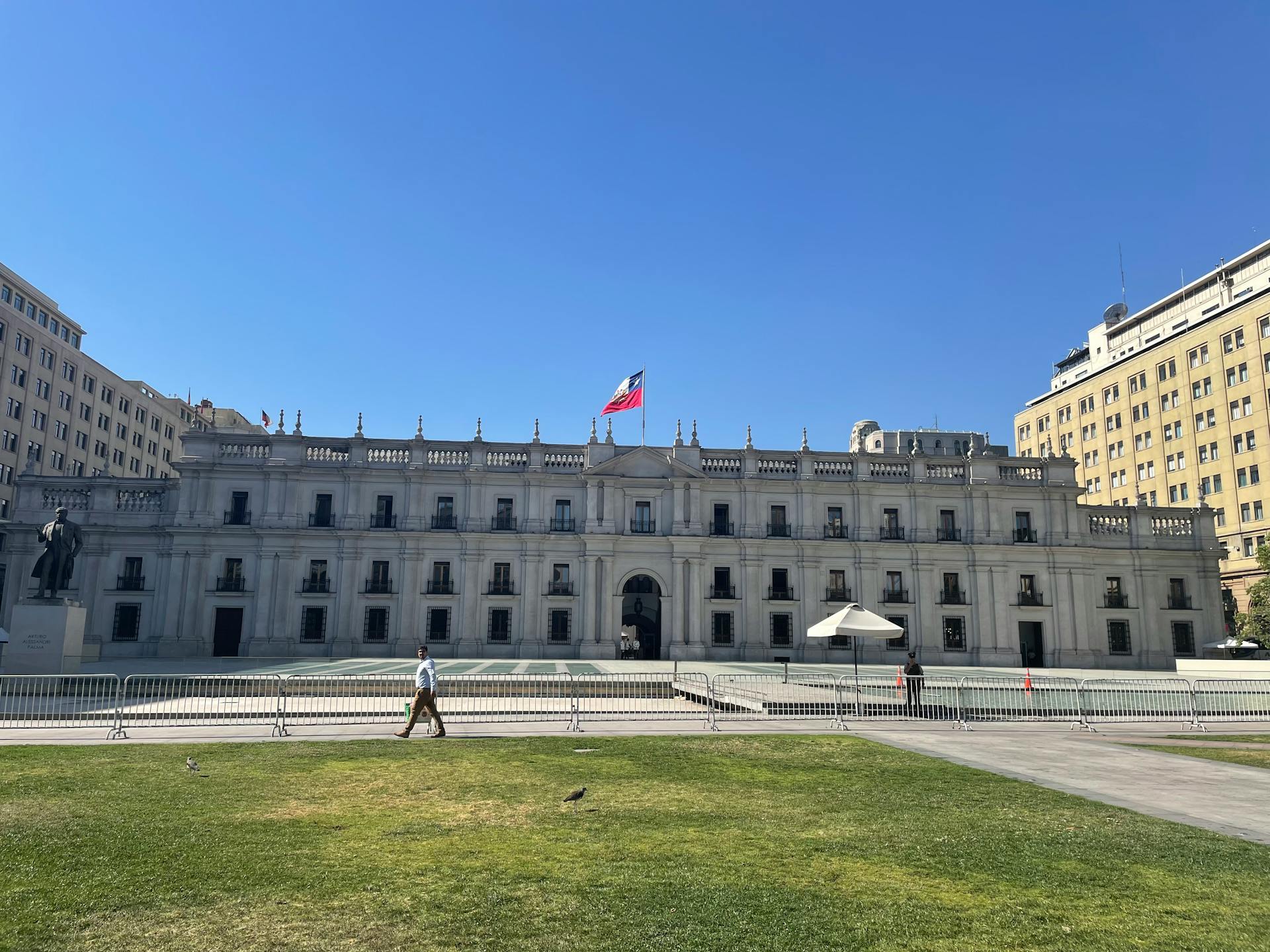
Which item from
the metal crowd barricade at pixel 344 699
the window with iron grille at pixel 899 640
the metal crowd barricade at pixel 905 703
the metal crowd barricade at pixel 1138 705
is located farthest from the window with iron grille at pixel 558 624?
the metal crowd barricade at pixel 1138 705

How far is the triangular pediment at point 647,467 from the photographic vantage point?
52.9 metres

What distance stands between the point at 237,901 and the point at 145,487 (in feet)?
172

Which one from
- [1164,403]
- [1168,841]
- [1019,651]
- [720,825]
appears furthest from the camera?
[1164,403]

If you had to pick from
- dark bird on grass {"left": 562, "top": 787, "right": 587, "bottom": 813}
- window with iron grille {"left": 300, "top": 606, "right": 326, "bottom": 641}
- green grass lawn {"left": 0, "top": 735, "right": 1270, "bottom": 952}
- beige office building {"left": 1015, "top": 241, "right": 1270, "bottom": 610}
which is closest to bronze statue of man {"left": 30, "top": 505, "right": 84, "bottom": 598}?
green grass lawn {"left": 0, "top": 735, "right": 1270, "bottom": 952}

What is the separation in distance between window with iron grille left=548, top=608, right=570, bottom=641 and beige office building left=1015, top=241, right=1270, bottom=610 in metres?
38.4

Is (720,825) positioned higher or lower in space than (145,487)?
lower

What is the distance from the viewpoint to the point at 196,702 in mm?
19750

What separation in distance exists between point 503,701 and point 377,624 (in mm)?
30179

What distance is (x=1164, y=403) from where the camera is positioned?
66.1 meters

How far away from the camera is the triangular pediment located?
52.9 metres

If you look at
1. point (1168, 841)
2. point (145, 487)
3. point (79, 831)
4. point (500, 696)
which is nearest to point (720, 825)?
point (1168, 841)

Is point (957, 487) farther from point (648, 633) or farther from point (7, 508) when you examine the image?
point (7, 508)

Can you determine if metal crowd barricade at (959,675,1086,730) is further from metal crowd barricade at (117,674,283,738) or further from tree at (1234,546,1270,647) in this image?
tree at (1234,546,1270,647)

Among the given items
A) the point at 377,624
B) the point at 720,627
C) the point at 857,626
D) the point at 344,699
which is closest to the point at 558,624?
the point at 720,627
